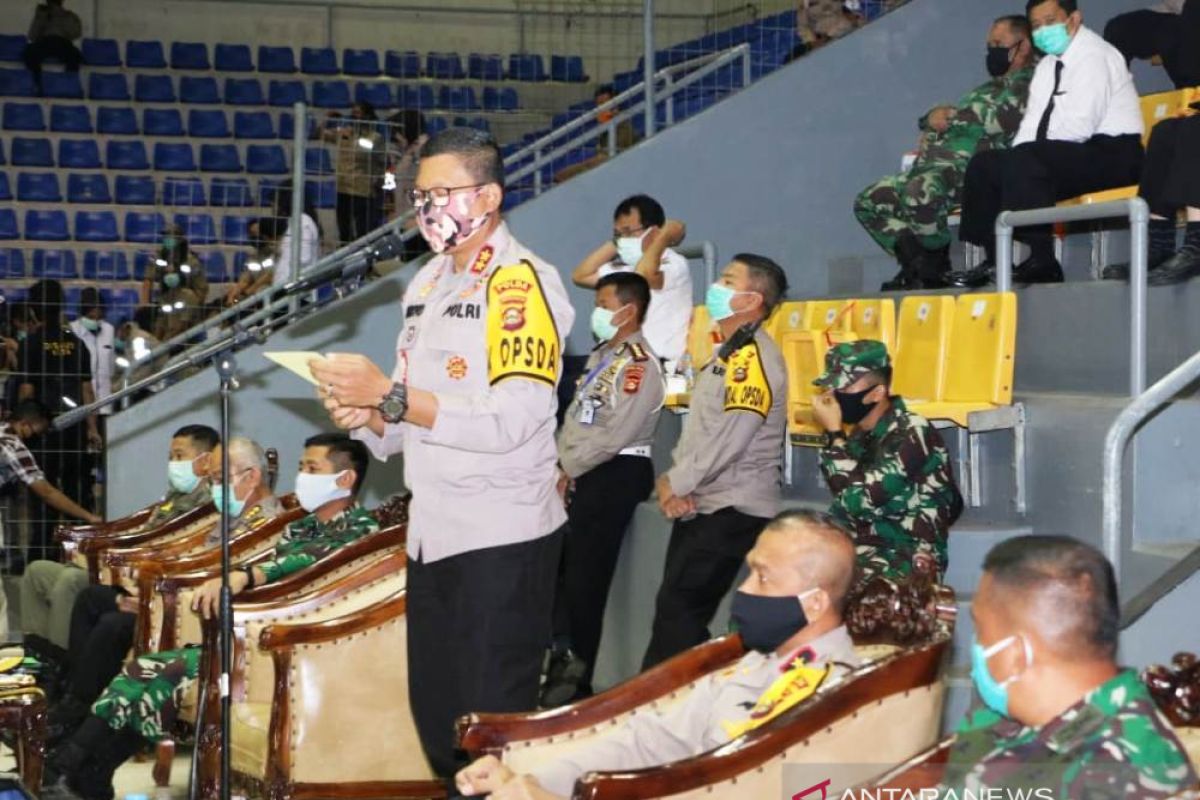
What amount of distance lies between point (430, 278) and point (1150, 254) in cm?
288

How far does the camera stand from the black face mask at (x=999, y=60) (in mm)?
7098

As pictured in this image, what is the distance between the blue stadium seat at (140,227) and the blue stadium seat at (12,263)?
761 millimetres

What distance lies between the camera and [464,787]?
321cm

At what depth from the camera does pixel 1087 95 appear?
244 inches

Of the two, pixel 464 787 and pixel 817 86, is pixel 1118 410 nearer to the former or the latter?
pixel 464 787

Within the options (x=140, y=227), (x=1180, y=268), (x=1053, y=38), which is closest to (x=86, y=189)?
(x=140, y=227)

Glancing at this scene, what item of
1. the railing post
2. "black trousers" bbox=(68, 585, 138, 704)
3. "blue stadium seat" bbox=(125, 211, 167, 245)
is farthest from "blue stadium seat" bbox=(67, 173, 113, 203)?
"black trousers" bbox=(68, 585, 138, 704)

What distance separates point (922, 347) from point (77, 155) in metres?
8.61

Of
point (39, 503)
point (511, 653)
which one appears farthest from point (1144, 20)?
point (39, 503)

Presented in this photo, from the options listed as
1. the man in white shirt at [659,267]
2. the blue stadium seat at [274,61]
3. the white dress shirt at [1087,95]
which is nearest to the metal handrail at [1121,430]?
the white dress shirt at [1087,95]

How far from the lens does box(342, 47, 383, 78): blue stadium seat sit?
14.2m

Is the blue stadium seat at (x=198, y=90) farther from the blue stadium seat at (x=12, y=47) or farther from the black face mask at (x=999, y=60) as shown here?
the black face mask at (x=999, y=60)

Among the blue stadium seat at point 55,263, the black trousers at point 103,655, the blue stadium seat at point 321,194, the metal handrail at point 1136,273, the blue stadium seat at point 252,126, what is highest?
the blue stadium seat at point 252,126

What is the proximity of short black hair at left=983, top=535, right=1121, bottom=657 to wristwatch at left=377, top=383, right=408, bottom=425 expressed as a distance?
129 centimetres
